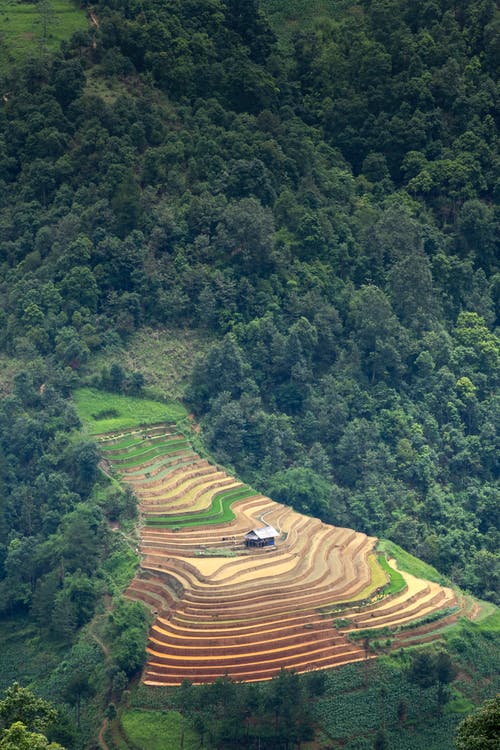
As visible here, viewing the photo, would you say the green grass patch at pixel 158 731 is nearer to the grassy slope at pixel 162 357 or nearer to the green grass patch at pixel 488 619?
the green grass patch at pixel 488 619

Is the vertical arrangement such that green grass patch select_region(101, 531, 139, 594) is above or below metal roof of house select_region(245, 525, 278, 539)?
above

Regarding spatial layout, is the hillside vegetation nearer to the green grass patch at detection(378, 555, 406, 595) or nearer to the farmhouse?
the green grass patch at detection(378, 555, 406, 595)

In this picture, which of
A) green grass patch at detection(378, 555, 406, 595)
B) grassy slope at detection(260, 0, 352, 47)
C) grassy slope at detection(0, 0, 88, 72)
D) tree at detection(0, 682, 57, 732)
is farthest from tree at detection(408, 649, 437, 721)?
grassy slope at detection(260, 0, 352, 47)

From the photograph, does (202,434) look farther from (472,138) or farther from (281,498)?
(472,138)

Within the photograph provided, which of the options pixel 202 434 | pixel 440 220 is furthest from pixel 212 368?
pixel 440 220

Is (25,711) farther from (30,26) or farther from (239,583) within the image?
(30,26)

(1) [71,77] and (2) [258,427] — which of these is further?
(1) [71,77]

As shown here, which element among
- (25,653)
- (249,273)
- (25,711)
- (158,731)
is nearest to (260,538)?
(25,653)
